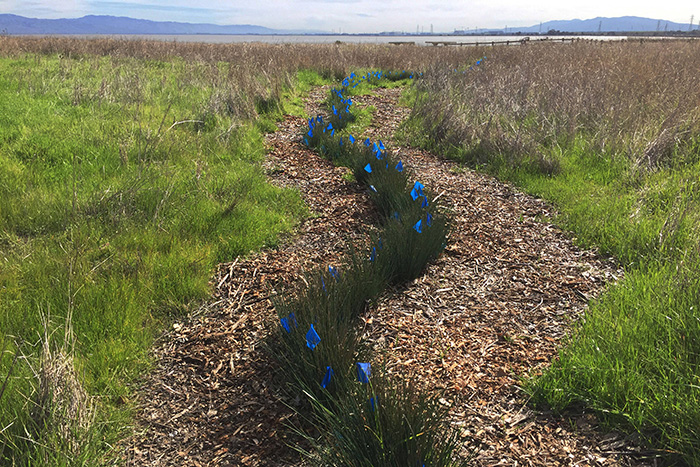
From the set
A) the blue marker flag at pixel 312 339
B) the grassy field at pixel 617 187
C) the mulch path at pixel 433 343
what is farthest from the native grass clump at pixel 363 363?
the grassy field at pixel 617 187

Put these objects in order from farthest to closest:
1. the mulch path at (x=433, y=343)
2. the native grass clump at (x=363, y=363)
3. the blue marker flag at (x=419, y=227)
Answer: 1. the blue marker flag at (x=419, y=227)
2. the mulch path at (x=433, y=343)
3. the native grass clump at (x=363, y=363)

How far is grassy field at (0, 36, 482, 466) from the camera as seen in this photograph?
1759 millimetres

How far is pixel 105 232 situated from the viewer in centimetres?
348

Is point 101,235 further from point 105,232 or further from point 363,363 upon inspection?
point 363,363

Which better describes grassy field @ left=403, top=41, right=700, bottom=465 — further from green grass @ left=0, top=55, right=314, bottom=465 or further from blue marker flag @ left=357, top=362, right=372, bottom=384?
green grass @ left=0, top=55, right=314, bottom=465

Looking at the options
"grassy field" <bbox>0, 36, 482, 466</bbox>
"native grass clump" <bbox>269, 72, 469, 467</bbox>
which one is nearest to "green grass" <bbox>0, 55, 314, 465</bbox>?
"grassy field" <bbox>0, 36, 482, 466</bbox>

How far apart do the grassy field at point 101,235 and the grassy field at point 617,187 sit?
7.22 feet

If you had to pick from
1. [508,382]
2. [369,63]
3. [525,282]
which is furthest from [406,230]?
[369,63]

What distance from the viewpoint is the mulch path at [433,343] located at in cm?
187

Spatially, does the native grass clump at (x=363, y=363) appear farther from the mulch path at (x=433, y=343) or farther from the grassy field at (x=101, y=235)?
the grassy field at (x=101, y=235)

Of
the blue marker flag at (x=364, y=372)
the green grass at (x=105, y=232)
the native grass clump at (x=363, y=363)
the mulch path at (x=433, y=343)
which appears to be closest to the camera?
the native grass clump at (x=363, y=363)

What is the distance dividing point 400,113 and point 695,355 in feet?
26.3

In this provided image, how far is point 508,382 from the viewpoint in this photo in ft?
7.12

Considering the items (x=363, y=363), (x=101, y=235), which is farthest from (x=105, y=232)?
(x=363, y=363)
